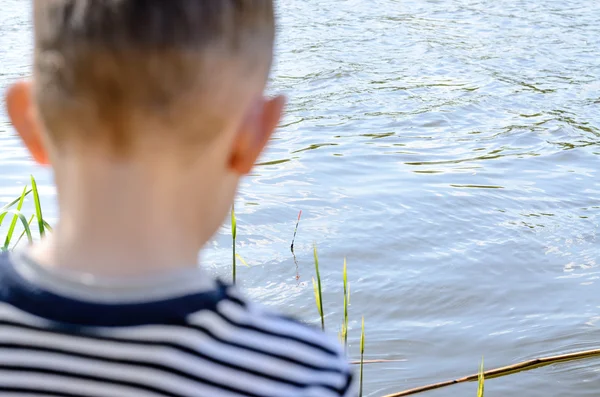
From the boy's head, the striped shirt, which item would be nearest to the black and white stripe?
the striped shirt

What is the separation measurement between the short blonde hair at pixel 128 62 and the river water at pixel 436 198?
7.62ft

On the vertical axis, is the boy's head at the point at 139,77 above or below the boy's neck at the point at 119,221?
above

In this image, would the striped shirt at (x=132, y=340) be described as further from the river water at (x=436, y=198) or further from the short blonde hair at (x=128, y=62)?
the river water at (x=436, y=198)

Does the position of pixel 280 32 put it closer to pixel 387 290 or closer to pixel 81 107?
pixel 387 290

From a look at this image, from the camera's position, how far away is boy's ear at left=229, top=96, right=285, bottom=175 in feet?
3.11

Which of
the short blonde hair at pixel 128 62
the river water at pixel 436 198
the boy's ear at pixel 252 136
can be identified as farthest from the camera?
the river water at pixel 436 198

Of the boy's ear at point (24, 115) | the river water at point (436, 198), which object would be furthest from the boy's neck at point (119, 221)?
the river water at point (436, 198)

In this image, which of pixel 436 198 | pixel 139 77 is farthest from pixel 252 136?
pixel 436 198

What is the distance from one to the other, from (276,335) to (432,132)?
206 inches

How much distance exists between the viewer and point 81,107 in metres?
0.85

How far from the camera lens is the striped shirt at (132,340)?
0.86m

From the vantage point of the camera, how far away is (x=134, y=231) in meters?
0.87

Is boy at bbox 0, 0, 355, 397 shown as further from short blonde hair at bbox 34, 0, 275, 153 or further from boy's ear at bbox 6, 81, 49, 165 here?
boy's ear at bbox 6, 81, 49, 165

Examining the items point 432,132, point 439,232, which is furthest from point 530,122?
point 439,232
